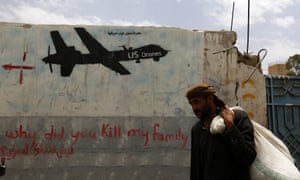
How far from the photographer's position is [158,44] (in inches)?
186

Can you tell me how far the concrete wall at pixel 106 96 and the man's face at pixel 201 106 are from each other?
268 centimetres

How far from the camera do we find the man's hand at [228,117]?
1721mm

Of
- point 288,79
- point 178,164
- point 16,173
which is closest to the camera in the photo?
point 16,173

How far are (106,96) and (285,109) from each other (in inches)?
111

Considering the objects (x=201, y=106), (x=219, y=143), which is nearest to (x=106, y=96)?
(x=201, y=106)

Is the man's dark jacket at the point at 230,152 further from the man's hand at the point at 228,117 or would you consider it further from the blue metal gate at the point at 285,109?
the blue metal gate at the point at 285,109

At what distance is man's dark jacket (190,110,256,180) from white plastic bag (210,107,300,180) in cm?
4

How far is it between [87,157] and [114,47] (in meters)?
1.65

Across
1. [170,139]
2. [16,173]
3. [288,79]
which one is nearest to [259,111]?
[288,79]

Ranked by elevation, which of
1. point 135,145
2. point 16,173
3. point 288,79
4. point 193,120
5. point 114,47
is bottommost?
point 16,173

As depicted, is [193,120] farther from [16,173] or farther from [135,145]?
[16,173]

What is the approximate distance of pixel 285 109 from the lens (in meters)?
4.98

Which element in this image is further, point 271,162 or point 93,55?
point 93,55

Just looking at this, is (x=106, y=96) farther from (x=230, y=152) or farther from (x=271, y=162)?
(x=271, y=162)
